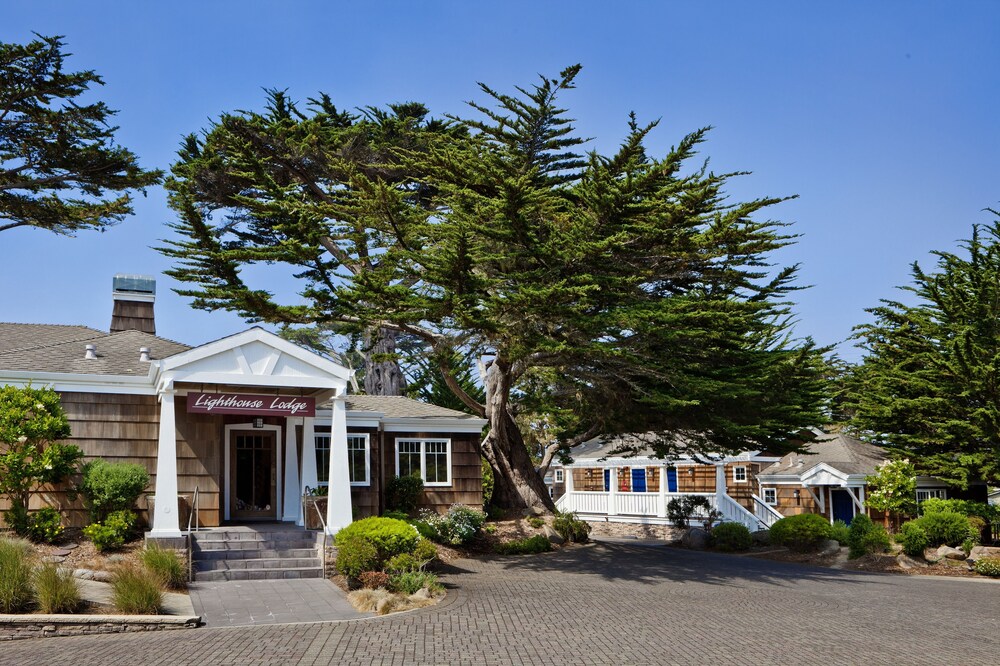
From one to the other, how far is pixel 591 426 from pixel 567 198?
765 cm

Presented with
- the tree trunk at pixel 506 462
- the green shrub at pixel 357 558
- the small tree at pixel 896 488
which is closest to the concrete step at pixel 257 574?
the green shrub at pixel 357 558

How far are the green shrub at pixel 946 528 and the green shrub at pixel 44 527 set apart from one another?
19670mm

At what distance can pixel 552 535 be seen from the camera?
22.9m

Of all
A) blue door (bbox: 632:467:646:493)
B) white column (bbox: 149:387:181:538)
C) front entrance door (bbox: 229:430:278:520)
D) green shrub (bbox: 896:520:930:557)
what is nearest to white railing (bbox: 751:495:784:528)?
green shrub (bbox: 896:520:930:557)

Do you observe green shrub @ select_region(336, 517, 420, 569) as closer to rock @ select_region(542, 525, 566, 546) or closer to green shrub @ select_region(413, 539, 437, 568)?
green shrub @ select_region(413, 539, 437, 568)

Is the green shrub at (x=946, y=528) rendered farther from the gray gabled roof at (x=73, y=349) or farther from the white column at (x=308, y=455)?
the gray gabled roof at (x=73, y=349)

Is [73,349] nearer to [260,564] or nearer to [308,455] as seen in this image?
[308,455]

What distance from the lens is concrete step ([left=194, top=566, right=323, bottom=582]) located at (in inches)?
599

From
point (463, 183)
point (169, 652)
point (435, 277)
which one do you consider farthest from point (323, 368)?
point (169, 652)

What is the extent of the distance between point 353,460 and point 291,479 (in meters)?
2.32

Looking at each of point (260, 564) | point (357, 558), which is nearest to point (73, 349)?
point (260, 564)

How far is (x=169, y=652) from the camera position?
32.2 ft

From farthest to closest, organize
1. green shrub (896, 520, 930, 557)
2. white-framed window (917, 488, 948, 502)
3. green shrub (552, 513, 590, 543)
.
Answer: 1. white-framed window (917, 488, 948, 502)
2. green shrub (552, 513, 590, 543)
3. green shrub (896, 520, 930, 557)

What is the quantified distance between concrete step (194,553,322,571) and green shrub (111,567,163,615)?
3.57 metres
